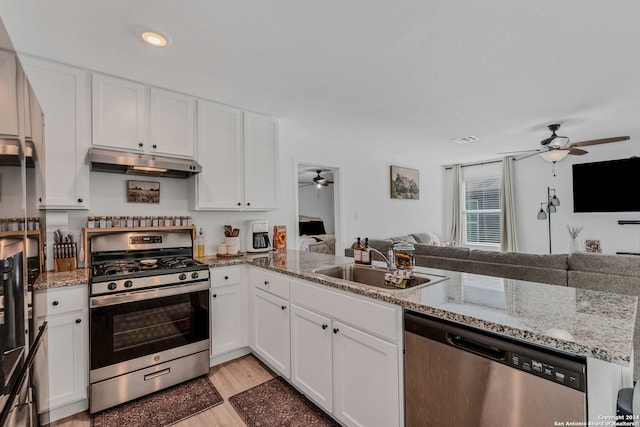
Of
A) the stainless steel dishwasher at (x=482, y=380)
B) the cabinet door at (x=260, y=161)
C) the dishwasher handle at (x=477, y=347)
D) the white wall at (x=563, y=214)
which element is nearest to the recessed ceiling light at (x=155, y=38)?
the cabinet door at (x=260, y=161)

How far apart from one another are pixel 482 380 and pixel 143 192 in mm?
2870

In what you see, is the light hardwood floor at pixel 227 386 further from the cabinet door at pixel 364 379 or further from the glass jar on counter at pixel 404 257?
the glass jar on counter at pixel 404 257

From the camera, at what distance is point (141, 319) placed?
82.4 inches

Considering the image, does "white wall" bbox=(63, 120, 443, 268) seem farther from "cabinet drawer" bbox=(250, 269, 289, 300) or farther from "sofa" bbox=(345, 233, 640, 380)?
"sofa" bbox=(345, 233, 640, 380)

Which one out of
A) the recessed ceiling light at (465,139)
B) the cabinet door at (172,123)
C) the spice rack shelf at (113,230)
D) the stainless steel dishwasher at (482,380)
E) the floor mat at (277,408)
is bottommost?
the floor mat at (277,408)

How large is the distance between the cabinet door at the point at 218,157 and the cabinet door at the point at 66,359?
1.25 metres

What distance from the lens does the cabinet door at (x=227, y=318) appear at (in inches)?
98.9

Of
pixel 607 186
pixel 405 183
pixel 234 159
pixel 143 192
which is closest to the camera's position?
pixel 143 192

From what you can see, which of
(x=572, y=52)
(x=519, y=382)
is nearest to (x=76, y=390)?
(x=519, y=382)

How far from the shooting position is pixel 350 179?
4.62m

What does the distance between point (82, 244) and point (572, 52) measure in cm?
391

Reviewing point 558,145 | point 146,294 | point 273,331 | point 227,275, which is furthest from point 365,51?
point 558,145

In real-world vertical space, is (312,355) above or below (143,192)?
below

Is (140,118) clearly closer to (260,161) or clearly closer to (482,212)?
(260,161)
